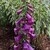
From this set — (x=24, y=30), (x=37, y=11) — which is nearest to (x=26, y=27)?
(x=24, y=30)

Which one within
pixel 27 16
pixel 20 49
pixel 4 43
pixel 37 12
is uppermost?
pixel 27 16

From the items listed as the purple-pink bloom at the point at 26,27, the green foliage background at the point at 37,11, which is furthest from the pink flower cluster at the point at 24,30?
the green foliage background at the point at 37,11

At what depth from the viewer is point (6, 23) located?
435 cm

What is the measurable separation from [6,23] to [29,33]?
2136 mm

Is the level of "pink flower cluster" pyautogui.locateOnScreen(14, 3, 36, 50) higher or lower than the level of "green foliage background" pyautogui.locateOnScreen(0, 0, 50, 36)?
higher

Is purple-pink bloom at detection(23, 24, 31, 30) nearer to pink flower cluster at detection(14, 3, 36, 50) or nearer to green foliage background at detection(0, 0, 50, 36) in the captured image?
pink flower cluster at detection(14, 3, 36, 50)

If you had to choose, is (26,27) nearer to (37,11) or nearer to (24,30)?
(24,30)

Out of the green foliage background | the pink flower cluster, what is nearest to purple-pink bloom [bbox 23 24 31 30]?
the pink flower cluster

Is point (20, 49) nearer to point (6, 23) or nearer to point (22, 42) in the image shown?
point (22, 42)

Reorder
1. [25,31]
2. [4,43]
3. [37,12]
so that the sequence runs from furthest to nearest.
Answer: [4,43] < [37,12] < [25,31]

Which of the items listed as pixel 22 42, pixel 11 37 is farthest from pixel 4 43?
pixel 22 42

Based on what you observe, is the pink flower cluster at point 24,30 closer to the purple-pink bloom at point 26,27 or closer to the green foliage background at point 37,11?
the purple-pink bloom at point 26,27

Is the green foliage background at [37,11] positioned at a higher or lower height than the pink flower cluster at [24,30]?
lower

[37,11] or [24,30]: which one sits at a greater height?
[24,30]
